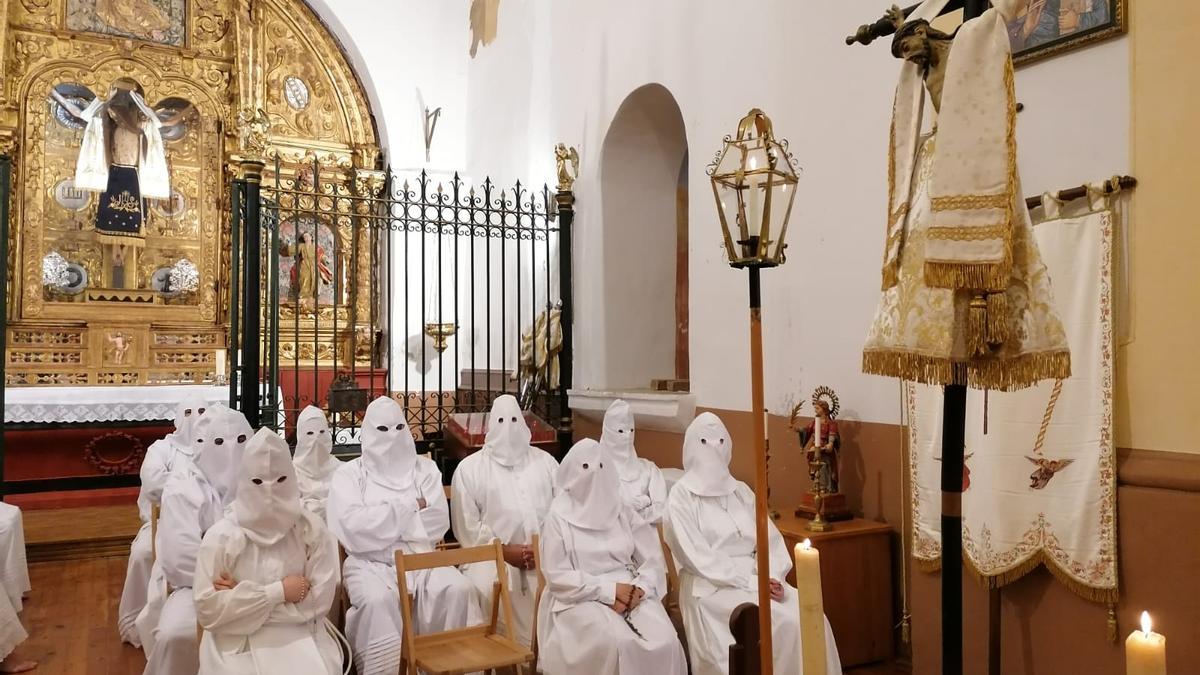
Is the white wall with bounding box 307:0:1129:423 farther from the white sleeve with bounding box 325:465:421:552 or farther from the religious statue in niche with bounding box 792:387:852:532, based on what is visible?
the white sleeve with bounding box 325:465:421:552

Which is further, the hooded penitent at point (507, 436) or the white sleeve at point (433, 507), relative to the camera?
the hooded penitent at point (507, 436)

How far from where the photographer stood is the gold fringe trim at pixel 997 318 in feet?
7.27

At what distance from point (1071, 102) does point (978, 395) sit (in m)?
1.40

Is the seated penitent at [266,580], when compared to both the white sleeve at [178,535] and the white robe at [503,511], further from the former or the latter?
the white robe at [503,511]

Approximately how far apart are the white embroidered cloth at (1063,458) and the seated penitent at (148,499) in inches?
169

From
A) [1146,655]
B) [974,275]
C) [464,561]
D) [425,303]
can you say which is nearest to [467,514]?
[464,561]

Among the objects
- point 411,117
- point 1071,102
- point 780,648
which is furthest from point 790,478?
point 411,117

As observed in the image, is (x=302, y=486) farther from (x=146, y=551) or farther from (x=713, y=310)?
(x=713, y=310)

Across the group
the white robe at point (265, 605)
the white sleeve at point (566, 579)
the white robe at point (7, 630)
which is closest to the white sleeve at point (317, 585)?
the white robe at point (265, 605)

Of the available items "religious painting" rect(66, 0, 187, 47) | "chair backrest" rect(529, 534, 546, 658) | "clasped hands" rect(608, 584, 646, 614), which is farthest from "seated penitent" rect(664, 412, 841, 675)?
"religious painting" rect(66, 0, 187, 47)

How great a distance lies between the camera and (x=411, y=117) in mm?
12289

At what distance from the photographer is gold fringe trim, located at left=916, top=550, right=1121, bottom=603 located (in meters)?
3.72

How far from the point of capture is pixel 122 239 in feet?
36.1

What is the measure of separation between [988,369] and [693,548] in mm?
2565
